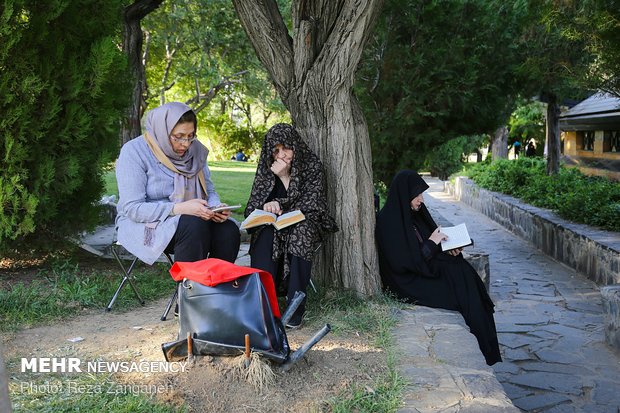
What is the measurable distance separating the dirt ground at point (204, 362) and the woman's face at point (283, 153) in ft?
4.11

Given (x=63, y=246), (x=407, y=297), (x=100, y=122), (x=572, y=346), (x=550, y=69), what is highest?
(x=550, y=69)

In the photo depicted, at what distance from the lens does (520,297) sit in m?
7.36

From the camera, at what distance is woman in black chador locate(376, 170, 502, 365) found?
4918 millimetres

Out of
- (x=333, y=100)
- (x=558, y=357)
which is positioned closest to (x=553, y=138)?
(x=558, y=357)

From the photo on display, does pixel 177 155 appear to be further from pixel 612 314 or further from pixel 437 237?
pixel 612 314

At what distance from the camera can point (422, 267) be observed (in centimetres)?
507

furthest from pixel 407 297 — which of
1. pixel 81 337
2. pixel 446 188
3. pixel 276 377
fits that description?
pixel 446 188

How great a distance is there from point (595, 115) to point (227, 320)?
609 inches

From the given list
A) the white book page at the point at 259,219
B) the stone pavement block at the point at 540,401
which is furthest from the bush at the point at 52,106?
the stone pavement block at the point at 540,401

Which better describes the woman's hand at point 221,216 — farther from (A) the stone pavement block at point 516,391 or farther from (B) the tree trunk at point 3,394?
(B) the tree trunk at point 3,394

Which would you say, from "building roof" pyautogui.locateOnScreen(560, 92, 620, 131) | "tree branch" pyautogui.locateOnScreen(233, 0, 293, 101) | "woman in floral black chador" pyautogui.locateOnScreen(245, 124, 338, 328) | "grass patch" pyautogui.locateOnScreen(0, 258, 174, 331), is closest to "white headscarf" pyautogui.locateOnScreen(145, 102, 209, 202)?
"woman in floral black chador" pyautogui.locateOnScreen(245, 124, 338, 328)

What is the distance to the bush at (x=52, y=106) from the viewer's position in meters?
5.16

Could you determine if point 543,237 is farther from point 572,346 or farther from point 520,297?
point 572,346

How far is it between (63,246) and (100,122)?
1.20m
